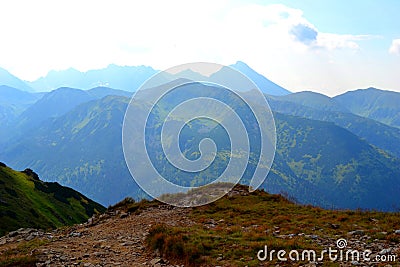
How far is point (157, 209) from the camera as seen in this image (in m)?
30.6

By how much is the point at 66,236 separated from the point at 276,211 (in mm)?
15227

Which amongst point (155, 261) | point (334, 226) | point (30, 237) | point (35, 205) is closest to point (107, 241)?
point (155, 261)

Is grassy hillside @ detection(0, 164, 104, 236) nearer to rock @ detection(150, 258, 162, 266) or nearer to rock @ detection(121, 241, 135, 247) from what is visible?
rock @ detection(121, 241, 135, 247)

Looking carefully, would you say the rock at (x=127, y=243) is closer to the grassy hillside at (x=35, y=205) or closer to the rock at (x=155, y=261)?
the rock at (x=155, y=261)

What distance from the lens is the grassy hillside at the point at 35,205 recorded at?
203 feet

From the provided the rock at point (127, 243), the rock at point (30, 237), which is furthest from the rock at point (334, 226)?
the rock at point (30, 237)

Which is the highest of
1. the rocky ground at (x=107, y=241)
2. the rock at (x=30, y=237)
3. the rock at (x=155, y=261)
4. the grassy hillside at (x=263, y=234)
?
the grassy hillside at (x=263, y=234)

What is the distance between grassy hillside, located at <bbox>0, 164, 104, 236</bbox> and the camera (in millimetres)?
61875

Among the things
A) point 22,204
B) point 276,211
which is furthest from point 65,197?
point 276,211

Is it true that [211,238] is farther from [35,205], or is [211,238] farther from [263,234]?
[35,205]

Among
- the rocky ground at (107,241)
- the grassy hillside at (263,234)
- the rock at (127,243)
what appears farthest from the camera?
the rock at (127,243)

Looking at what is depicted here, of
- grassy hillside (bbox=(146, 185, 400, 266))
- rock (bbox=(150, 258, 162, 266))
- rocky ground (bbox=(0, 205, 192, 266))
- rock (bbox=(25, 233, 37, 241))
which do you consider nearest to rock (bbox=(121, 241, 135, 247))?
rocky ground (bbox=(0, 205, 192, 266))

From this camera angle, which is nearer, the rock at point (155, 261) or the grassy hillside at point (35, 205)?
the rock at point (155, 261)

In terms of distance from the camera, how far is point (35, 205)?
7719 centimetres
